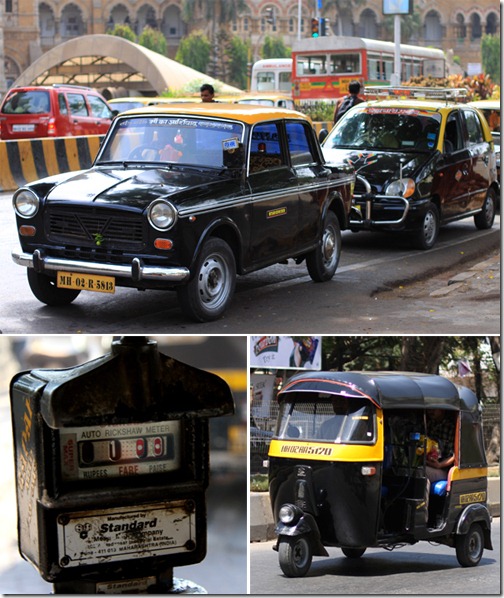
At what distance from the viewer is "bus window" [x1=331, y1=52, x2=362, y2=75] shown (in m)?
38.0

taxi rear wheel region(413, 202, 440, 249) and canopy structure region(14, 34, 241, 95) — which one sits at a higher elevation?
canopy structure region(14, 34, 241, 95)

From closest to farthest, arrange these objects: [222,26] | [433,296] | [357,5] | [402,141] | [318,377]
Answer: [318,377], [433,296], [402,141], [222,26], [357,5]

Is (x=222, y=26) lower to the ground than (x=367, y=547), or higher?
higher

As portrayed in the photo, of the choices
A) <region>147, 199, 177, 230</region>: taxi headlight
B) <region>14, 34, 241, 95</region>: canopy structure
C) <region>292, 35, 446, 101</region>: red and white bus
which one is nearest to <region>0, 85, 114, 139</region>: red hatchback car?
<region>147, 199, 177, 230</region>: taxi headlight

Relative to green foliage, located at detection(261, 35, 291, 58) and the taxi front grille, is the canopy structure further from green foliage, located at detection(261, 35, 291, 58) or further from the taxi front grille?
the taxi front grille

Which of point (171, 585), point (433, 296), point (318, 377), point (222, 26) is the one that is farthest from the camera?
point (222, 26)

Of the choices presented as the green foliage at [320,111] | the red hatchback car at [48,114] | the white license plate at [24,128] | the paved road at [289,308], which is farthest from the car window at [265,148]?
the green foliage at [320,111]

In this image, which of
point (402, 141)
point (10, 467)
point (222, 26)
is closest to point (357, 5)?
point (222, 26)

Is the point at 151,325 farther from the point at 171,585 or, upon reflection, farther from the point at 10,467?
the point at 171,585

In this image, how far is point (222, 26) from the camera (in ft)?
409

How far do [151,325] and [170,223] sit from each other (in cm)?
91

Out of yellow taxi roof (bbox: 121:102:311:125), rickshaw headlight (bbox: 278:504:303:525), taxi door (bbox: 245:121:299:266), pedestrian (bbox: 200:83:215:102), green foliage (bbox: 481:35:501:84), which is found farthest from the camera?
green foliage (bbox: 481:35:501:84)

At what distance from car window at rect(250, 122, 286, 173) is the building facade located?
111086mm

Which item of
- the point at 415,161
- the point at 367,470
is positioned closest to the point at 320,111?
the point at 415,161
